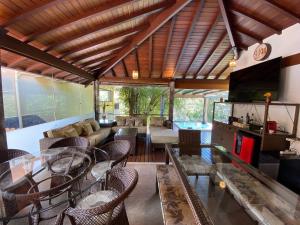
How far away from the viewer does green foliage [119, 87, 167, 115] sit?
7875mm

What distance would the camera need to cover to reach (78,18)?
2.53m

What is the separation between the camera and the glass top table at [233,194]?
151 cm

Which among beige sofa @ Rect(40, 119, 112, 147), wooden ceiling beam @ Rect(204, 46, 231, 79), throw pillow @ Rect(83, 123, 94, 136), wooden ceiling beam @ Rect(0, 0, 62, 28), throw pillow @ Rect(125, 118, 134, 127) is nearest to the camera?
wooden ceiling beam @ Rect(0, 0, 62, 28)

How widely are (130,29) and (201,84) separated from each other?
172 inches

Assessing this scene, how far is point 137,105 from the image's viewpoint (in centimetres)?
793

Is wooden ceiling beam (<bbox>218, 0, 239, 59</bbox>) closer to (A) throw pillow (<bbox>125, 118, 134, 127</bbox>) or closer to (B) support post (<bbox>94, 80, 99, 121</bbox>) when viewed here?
(A) throw pillow (<bbox>125, 118, 134, 127</bbox>)

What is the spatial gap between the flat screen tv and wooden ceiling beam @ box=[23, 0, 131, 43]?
305 centimetres

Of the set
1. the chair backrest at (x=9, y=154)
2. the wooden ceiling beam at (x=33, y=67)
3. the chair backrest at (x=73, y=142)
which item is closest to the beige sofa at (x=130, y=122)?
the wooden ceiling beam at (x=33, y=67)

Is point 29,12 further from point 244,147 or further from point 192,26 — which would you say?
point 244,147

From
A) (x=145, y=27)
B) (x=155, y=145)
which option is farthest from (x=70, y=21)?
(x=155, y=145)

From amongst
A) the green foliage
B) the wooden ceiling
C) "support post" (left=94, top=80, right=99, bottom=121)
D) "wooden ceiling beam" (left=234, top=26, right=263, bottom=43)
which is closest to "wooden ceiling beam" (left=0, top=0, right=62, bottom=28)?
the wooden ceiling

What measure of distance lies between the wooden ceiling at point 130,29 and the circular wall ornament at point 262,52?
0.76 feet

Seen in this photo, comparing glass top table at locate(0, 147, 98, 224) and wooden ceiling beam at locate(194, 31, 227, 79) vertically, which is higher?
wooden ceiling beam at locate(194, 31, 227, 79)

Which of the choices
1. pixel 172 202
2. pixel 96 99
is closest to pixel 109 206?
pixel 172 202
